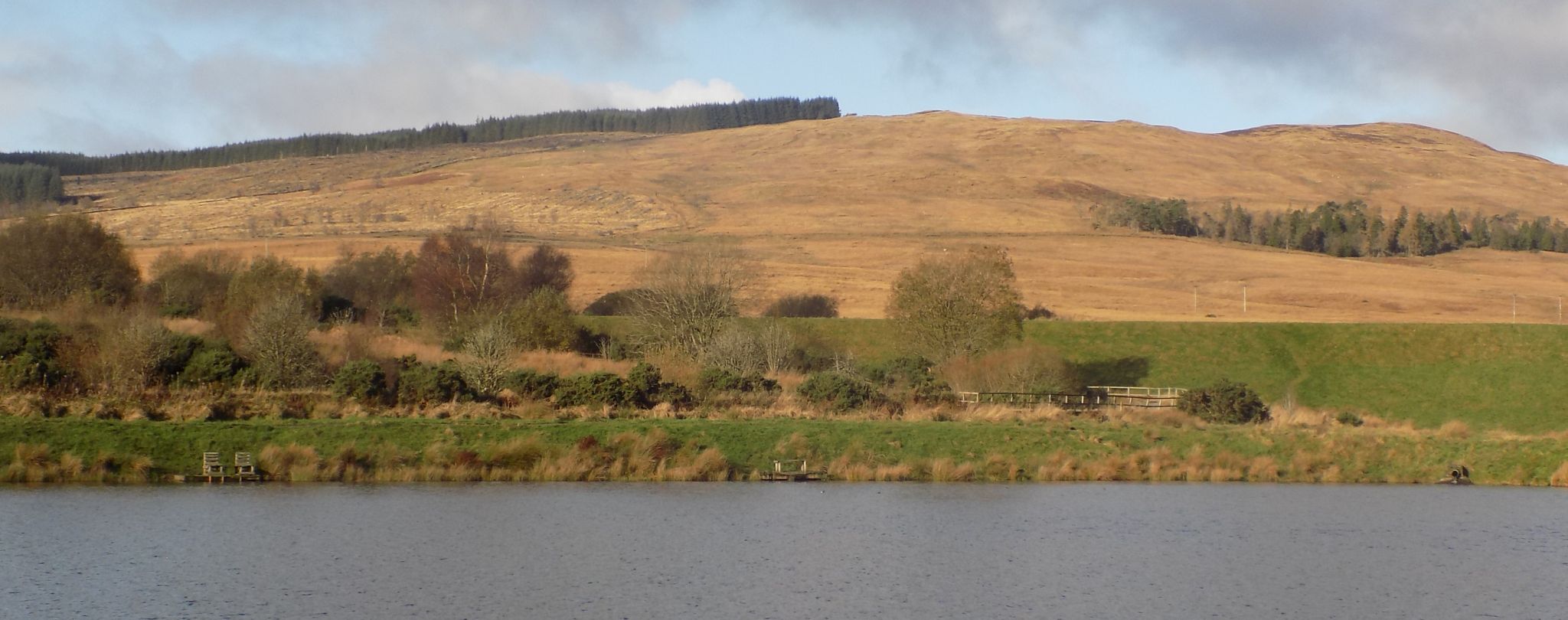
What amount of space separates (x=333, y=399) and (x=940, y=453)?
19922mm

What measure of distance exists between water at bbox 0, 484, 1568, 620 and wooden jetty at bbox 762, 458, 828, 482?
242 centimetres

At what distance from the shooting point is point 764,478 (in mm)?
42438

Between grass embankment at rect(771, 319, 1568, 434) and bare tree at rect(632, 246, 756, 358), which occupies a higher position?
bare tree at rect(632, 246, 756, 358)

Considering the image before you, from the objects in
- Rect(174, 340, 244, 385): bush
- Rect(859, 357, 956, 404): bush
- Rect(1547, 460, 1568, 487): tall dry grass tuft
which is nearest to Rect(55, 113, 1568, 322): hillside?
Rect(859, 357, 956, 404): bush

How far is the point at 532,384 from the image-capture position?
50.7 meters

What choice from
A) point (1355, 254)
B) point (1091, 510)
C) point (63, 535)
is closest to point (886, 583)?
point (1091, 510)

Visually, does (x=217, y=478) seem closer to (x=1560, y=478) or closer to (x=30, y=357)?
(x=30, y=357)

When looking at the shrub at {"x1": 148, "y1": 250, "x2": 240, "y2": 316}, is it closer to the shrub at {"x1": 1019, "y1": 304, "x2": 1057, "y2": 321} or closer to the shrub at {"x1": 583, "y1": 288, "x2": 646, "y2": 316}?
the shrub at {"x1": 583, "y1": 288, "x2": 646, "y2": 316}

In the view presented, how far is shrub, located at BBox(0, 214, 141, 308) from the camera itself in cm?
6906

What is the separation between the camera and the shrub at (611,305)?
88812mm

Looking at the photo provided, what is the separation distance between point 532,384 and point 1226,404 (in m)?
26.6

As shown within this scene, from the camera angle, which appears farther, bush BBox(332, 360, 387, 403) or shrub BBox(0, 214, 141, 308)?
shrub BBox(0, 214, 141, 308)

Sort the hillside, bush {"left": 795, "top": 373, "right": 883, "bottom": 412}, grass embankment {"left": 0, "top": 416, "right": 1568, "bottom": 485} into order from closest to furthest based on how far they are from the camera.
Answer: grass embankment {"left": 0, "top": 416, "right": 1568, "bottom": 485}, bush {"left": 795, "top": 373, "right": 883, "bottom": 412}, the hillside

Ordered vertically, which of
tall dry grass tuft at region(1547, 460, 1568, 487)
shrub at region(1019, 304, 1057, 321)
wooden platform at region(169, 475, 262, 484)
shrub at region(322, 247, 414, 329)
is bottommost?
tall dry grass tuft at region(1547, 460, 1568, 487)
